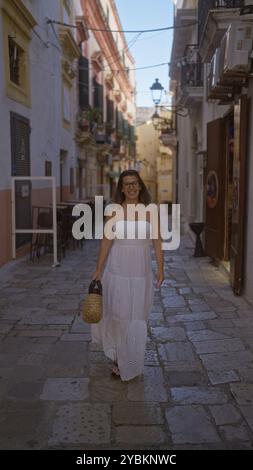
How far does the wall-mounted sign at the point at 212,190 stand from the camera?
8.70m

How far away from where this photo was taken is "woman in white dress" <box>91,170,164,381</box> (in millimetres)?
3787

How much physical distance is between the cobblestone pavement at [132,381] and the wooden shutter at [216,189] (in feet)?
6.97

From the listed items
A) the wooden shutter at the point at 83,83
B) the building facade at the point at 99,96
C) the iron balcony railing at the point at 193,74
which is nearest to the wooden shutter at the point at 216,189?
the iron balcony railing at the point at 193,74

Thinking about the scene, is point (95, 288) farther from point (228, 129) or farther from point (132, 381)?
point (228, 129)

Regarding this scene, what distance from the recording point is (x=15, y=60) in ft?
32.4

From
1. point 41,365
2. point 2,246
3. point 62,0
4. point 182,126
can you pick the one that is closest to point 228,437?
point 41,365

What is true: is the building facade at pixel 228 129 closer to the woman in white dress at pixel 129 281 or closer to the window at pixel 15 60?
the woman in white dress at pixel 129 281

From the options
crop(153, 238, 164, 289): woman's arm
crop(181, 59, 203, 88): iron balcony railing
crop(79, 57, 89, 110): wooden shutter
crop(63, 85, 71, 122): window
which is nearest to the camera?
crop(153, 238, 164, 289): woman's arm

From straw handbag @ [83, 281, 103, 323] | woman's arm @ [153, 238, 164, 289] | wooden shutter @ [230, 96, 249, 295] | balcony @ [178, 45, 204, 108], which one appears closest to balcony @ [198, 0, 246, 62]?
wooden shutter @ [230, 96, 249, 295]

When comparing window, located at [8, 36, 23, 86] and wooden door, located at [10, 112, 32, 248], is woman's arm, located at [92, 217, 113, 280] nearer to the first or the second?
wooden door, located at [10, 112, 32, 248]

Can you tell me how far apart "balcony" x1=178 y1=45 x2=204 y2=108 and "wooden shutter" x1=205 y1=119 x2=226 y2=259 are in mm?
3282

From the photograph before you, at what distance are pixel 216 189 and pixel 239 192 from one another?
2.17 metres

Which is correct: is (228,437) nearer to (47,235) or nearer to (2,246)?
(2,246)
